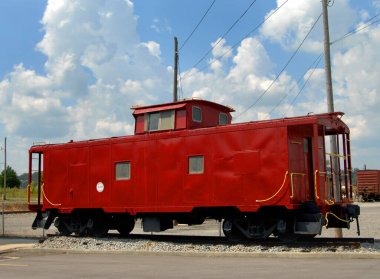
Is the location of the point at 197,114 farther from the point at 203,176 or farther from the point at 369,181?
the point at 369,181

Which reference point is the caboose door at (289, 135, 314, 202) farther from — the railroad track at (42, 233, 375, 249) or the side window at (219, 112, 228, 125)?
the side window at (219, 112, 228, 125)

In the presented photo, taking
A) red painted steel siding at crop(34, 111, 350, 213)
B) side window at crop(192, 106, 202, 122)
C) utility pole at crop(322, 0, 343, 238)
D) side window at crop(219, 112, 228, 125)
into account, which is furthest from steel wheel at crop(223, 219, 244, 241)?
side window at crop(219, 112, 228, 125)

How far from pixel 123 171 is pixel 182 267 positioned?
6933mm

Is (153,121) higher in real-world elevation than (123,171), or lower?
higher

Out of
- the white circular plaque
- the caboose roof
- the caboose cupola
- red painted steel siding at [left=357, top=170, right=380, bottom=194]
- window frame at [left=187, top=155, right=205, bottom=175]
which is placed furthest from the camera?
red painted steel siding at [left=357, top=170, right=380, bottom=194]

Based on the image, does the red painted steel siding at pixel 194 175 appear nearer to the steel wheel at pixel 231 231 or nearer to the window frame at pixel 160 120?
the window frame at pixel 160 120

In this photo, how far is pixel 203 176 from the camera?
1598 cm

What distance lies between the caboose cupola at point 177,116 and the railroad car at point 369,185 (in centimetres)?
4477

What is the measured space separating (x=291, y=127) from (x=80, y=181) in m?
8.74

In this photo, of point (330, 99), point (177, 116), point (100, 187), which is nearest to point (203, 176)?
point (177, 116)

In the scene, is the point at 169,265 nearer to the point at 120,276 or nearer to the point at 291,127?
the point at 120,276

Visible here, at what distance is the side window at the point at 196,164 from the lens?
634 inches

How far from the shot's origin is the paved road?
10.3 metres

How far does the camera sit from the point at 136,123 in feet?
60.7
